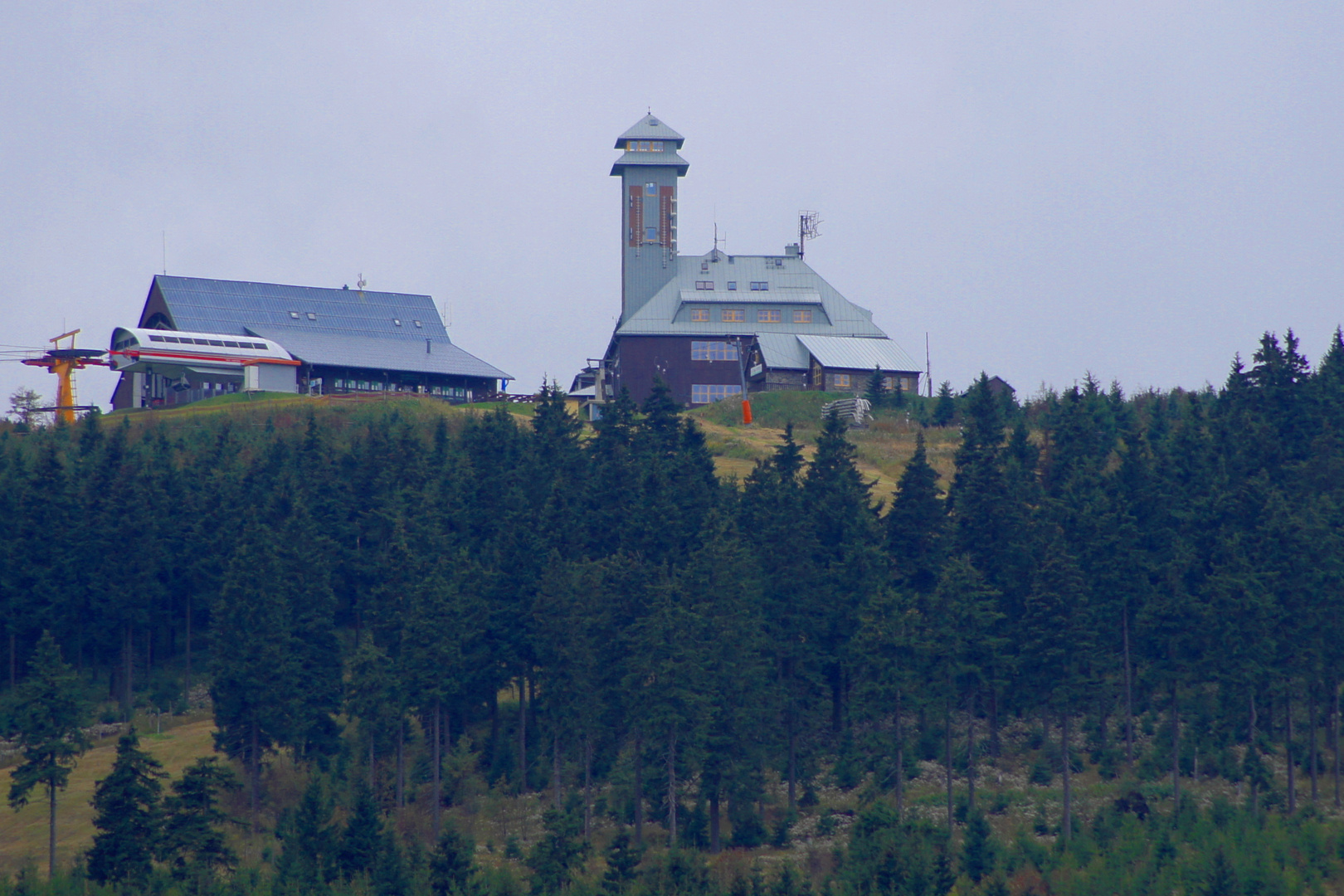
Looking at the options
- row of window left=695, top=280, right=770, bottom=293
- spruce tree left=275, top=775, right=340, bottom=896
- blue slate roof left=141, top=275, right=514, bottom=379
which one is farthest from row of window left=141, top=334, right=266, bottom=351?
spruce tree left=275, top=775, right=340, bottom=896

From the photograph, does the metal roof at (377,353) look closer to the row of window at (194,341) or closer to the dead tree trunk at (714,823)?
the row of window at (194,341)

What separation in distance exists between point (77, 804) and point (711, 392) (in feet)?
195

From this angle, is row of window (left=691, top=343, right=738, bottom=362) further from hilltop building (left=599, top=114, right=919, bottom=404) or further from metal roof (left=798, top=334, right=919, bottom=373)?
metal roof (left=798, top=334, right=919, bottom=373)

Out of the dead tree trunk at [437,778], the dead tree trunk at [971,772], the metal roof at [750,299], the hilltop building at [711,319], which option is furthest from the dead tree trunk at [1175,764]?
the metal roof at [750,299]

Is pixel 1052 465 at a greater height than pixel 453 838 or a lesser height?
greater

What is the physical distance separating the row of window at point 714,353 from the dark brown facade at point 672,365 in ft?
0.65

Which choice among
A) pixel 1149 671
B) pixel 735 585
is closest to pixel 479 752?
pixel 735 585

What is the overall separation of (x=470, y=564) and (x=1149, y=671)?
880 inches

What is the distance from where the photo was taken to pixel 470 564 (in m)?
48.5

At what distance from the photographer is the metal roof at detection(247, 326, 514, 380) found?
3910 inches

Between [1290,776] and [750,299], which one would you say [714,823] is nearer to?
[1290,776]

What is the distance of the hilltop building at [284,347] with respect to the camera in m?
95.9

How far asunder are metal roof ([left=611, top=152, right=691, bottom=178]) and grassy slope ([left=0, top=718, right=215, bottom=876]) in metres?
62.2

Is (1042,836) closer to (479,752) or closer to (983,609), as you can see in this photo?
(983,609)
